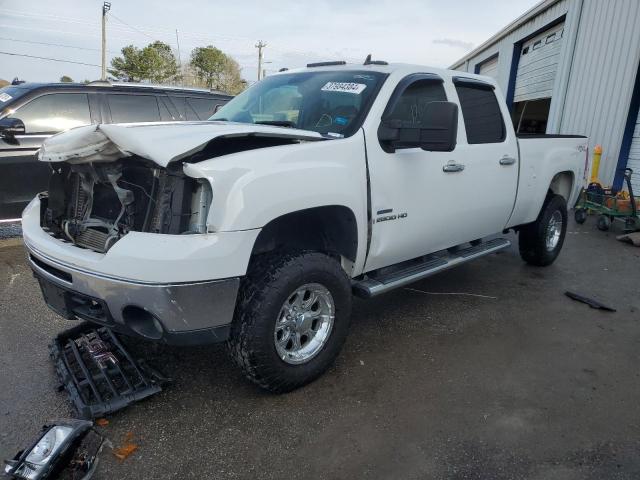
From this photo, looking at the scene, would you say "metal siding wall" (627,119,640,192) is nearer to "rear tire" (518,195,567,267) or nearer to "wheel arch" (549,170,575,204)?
"wheel arch" (549,170,575,204)

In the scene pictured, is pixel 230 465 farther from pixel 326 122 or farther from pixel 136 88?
pixel 136 88

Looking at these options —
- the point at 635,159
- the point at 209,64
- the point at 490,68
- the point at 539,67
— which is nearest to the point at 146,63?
the point at 209,64

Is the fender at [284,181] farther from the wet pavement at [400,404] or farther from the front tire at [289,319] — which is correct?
the wet pavement at [400,404]

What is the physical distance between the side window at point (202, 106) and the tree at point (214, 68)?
135 feet

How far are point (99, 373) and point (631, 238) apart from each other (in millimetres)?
7369

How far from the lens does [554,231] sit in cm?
585

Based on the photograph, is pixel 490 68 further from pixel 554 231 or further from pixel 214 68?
pixel 214 68

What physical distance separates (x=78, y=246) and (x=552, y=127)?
11.9 metres

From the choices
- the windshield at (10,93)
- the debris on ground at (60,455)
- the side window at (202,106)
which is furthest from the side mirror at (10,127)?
the debris on ground at (60,455)

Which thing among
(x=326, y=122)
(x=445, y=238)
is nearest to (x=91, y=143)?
(x=326, y=122)

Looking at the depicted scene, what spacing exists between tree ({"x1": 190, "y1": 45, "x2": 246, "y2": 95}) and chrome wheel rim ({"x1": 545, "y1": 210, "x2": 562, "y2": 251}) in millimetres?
43959

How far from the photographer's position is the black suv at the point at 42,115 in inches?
217

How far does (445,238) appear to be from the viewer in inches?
161

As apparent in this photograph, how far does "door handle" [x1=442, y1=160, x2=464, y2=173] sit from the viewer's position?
3.79 m
